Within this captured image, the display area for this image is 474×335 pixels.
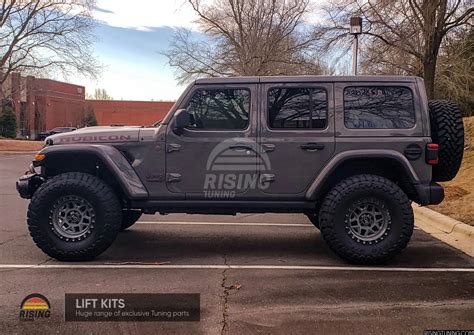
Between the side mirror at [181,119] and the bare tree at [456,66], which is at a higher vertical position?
the bare tree at [456,66]

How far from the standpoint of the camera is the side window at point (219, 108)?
19.2 feet

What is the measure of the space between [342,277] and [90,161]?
10.9 feet

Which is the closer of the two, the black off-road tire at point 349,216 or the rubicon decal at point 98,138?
the black off-road tire at point 349,216

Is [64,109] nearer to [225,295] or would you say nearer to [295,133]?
[295,133]

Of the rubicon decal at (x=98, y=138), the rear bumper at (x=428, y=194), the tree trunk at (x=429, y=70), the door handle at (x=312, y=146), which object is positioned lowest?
the rear bumper at (x=428, y=194)

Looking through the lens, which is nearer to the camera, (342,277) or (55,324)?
(55,324)

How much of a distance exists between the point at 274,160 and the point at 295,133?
1.35 ft

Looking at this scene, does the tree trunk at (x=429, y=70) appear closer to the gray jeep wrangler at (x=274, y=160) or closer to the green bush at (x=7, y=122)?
the gray jeep wrangler at (x=274, y=160)

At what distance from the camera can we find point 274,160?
5.75 metres

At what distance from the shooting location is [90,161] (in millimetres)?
6027

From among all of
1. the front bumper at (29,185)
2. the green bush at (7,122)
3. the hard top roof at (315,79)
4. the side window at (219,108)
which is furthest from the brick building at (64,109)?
the hard top roof at (315,79)

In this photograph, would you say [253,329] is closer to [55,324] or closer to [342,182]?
[55,324]

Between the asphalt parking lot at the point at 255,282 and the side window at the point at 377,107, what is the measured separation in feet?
5.57

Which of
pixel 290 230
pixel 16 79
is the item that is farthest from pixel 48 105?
pixel 290 230
